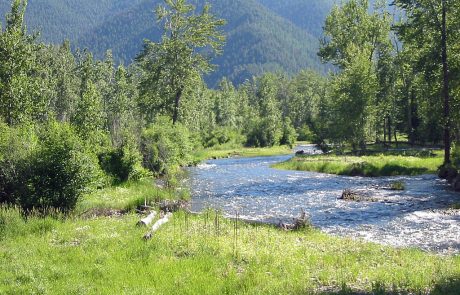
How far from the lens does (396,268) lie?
14.8 m

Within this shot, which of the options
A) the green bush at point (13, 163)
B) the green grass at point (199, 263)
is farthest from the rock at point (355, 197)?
the green bush at point (13, 163)

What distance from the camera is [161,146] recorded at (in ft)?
159

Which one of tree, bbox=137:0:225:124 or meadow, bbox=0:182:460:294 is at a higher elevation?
tree, bbox=137:0:225:124

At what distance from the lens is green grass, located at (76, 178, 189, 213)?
92.3 ft

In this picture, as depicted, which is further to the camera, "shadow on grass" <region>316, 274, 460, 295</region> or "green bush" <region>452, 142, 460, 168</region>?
"green bush" <region>452, 142, 460, 168</region>

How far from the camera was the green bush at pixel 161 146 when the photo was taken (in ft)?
159

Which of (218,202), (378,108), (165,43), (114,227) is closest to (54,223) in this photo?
(114,227)

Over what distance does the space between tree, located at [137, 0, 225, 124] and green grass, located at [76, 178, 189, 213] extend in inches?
1033

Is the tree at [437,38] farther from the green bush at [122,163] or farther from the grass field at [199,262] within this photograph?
the green bush at [122,163]

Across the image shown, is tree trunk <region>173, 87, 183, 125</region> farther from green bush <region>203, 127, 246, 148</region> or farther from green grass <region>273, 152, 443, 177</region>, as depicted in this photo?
green bush <region>203, 127, 246, 148</region>

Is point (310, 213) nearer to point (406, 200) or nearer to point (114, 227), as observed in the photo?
point (406, 200)

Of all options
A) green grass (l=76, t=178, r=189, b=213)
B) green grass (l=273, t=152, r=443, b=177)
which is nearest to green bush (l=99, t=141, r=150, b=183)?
green grass (l=76, t=178, r=189, b=213)

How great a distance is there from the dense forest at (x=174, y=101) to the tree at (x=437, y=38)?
0.11 m

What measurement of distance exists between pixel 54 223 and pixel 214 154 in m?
74.3
